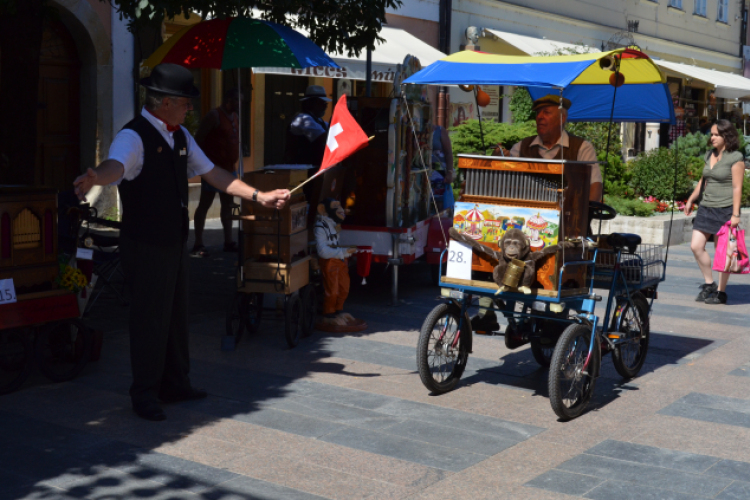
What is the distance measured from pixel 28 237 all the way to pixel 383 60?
Result: 10075 mm

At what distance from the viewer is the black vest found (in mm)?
5332

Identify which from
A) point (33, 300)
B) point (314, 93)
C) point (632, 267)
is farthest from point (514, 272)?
point (314, 93)

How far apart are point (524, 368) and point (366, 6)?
3.74 meters

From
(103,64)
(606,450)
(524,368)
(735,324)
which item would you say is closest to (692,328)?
(735,324)

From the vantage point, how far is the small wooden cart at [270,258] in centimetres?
718

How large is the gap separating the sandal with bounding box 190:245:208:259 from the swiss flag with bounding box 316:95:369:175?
5821 mm

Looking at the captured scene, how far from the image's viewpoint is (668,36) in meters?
30.3

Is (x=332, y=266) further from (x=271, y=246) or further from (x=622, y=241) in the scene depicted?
(x=622, y=241)

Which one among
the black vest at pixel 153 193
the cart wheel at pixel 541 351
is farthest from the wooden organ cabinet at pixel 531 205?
the black vest at pixel 153 193

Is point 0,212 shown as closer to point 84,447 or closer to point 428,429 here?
point 84,447

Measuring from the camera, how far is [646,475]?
4758 millimetres

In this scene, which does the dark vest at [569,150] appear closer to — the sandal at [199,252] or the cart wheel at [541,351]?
the cart wheel at [541,351]

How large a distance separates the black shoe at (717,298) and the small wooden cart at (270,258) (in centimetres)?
459

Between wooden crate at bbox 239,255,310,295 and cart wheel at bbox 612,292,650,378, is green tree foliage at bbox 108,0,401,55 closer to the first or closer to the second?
wooden crate at bbox 239,255,310,295
